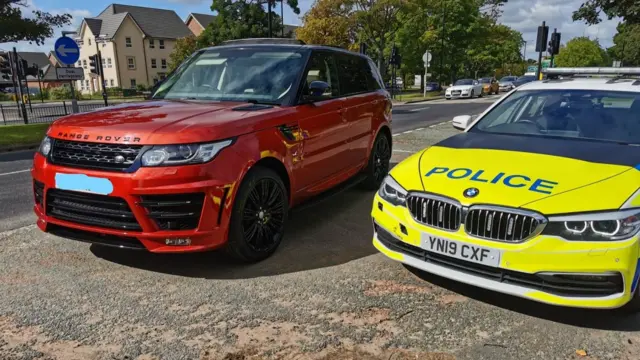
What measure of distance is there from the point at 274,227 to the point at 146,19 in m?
70.3

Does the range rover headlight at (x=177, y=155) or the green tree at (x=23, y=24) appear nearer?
the range rover headlight at (x=177, y=155)

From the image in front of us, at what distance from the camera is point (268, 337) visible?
2.96 metres

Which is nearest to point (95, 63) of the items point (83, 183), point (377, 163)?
point (377, 163)

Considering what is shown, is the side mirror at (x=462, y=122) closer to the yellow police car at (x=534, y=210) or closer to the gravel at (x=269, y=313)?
the yellow police car at (x=534, y=210)

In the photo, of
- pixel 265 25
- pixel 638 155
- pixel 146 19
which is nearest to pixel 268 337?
pixel 638 155

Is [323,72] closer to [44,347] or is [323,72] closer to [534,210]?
[534,210]

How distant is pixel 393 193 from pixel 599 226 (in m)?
1.36

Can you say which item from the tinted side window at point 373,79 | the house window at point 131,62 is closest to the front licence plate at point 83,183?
the tinted side window at point 373,79

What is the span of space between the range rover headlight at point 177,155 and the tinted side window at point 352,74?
98.8 inches

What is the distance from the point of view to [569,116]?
14.0ft

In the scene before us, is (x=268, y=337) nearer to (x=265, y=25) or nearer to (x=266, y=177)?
(x=266, y=177)

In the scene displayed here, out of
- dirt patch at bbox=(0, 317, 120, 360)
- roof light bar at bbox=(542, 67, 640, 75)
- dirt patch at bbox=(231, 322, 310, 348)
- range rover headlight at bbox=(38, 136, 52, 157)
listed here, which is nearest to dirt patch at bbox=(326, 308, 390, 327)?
dirt patch at bbox=(231, 322, 310, 348)

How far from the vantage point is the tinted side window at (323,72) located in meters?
4.83

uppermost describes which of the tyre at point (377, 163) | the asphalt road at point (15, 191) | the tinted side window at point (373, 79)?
the tinted side window at point (373, 79)
